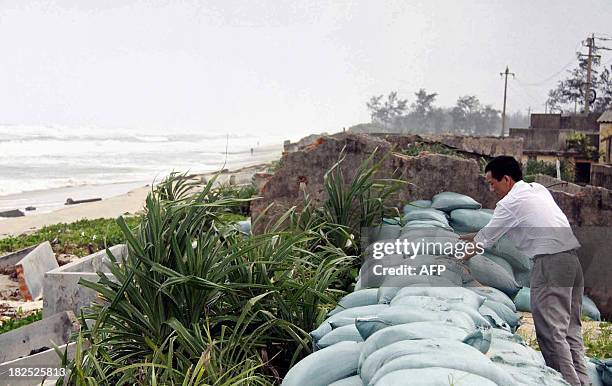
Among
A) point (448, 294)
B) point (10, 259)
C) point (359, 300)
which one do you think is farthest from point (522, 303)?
point (10, 259)

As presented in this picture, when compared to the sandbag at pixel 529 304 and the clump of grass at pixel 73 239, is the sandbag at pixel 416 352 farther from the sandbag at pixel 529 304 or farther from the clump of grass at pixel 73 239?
the clump of grass at pixel 73 239

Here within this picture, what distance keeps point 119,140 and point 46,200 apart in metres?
42.6

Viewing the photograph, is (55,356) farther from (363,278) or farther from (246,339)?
(363,278)

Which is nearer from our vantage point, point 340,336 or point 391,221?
point 340,336

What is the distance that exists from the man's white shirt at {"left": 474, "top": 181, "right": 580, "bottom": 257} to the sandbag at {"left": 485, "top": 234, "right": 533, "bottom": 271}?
5.10ft

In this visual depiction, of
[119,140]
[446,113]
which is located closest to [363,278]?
[119,140]

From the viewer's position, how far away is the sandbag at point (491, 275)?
493cm

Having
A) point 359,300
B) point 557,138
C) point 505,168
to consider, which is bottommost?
point 557,138

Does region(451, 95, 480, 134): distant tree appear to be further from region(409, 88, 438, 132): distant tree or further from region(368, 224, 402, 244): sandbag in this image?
region(368, 224, 402, 244): sandbag

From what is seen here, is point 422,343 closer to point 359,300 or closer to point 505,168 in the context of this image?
point 359,300

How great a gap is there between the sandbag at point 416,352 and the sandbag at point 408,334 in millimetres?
61

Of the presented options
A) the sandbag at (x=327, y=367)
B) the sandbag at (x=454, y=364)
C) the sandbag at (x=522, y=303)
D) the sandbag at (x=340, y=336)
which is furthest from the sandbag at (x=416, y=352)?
the sandbag at (x=522, y=303)

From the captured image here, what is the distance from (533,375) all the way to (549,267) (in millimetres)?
1248

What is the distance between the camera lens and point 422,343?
251cm
